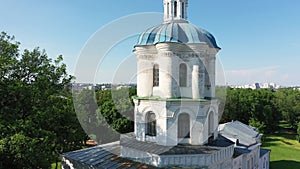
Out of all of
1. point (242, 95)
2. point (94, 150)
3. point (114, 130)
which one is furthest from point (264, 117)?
point (94, 150)

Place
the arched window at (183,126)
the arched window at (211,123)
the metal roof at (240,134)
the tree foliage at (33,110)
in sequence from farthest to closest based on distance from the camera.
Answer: the metal roof at (240,134) → the arched window at (211,123) → the arched window at (183,126) → the tree foliage at (33,110)

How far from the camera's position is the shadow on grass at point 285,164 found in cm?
2718

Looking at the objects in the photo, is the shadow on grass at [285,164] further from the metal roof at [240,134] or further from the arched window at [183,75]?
the arched window at [183,75]

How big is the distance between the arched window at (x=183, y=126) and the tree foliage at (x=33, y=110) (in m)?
7.21

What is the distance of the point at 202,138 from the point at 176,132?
1590 millimetres

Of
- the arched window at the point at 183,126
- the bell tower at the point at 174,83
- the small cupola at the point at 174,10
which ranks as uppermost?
the small cupola at the point at 174,10

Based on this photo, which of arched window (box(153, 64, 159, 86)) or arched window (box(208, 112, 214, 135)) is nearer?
arched window (box(153, 64, 159, 86))

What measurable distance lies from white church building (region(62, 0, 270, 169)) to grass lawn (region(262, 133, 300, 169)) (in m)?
17.1

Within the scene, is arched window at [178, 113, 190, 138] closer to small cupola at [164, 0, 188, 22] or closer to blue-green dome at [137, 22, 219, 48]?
blue-green dome at [137, 22, 219, 48]

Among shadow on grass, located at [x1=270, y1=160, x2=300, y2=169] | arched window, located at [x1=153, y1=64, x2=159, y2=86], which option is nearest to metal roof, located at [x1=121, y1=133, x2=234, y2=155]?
arched window, located at [x1=153, y1=64, x2=159, y2=86]

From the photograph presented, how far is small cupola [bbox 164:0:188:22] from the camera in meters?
15.4

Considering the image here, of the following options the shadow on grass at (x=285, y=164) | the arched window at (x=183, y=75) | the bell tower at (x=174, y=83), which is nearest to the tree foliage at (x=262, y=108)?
the shadow on grass at (x=285, y=164)

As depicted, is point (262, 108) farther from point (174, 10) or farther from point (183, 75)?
point (174, 10)

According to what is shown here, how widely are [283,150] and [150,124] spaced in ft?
97.0
